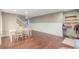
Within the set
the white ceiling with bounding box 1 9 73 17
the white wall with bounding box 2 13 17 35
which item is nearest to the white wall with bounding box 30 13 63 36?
the white ceiling with bounding box 1 9 73 17

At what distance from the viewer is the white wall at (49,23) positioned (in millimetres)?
1526

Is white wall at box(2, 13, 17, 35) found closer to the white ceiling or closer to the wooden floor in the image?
the white ceiling

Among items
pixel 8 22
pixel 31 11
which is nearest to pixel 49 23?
pixel 31 11

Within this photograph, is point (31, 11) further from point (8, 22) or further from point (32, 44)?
point (32, 44)

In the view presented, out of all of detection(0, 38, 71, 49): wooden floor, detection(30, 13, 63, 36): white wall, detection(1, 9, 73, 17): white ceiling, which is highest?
detection(1, 9, 73, 17): white ceiling

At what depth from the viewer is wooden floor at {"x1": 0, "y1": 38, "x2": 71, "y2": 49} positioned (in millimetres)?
1514

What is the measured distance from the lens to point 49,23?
1.56 meters

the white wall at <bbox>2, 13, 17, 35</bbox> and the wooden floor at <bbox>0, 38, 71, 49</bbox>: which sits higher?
the white wall at <bbox>2, 13, 17, 35</bbox>

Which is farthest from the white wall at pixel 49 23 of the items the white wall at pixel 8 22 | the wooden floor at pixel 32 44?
the white wall at pixel 8 22

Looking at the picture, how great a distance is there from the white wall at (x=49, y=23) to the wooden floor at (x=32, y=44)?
0.18 m

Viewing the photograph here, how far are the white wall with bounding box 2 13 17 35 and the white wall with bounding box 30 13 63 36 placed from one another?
30 cm
